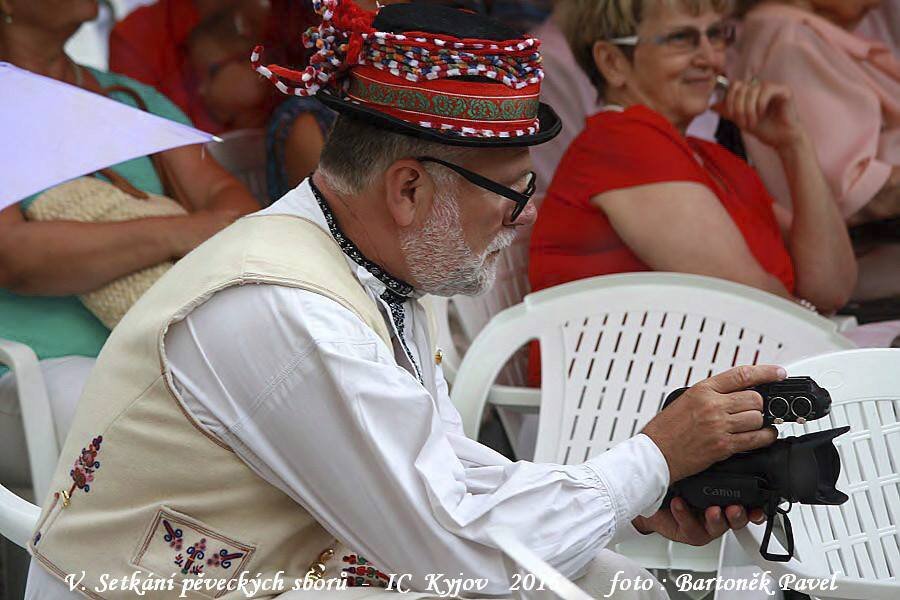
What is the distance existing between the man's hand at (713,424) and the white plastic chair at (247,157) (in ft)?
7.99

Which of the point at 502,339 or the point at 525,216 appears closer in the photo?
the point at 525,216

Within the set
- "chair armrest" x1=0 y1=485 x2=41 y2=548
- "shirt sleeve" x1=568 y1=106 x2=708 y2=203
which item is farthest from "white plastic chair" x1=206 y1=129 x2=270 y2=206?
"chair armrest" x1=0 y1=485 x2=41 y2=548

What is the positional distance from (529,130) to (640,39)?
1.53m

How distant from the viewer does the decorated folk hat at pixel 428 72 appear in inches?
76.7

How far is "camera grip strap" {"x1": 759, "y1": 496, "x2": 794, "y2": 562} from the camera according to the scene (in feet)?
6.20

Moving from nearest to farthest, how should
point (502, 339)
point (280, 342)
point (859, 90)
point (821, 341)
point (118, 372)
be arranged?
1. point (280, 342)
2. point (118, 372)
3. point (821, 341)
4. point (502, 339)
5. point (859, 90)

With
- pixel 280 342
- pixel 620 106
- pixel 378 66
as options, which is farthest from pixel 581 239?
pixel 280 342

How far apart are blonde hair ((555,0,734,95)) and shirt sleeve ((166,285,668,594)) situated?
1.91 metres

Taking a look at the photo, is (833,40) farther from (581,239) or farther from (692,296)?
(692,296)

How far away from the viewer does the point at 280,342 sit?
1.77 meters

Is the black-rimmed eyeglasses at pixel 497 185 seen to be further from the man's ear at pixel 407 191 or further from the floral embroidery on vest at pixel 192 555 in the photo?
the floral embroidery on vest at pixel 192 555

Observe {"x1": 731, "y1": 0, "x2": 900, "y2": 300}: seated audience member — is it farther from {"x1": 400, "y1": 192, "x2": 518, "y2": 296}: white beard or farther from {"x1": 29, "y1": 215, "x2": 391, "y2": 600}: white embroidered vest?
{"x1": 29, "y1": 215, "x2": 391, "y2": 600}: white embroidered vest

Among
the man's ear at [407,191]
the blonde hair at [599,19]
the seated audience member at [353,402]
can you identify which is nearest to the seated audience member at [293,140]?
the blonde hair at [599,19]

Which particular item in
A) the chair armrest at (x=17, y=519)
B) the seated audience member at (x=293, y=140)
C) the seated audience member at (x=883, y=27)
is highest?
the chair armrest at (x=17, y=519)
